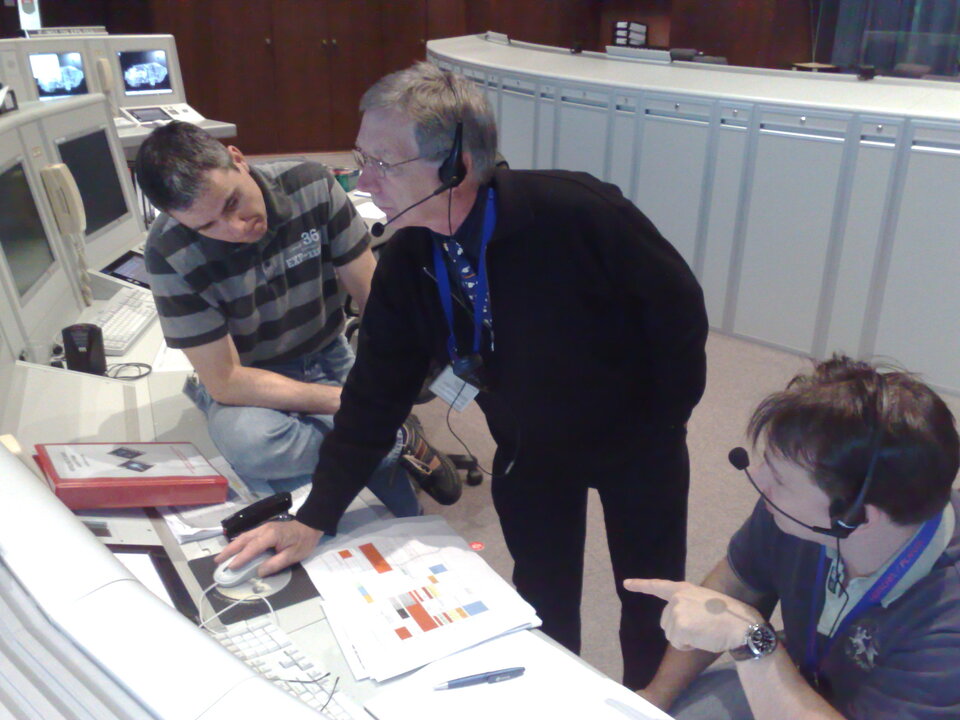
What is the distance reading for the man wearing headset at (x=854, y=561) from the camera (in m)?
0.88

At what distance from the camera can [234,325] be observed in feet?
5.55

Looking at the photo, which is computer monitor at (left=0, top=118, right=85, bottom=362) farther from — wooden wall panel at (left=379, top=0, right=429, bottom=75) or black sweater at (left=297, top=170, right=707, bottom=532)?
wooden wall panel at (left=379, top=0, right=429, bottom=75)

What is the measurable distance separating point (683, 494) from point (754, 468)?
1.46ft

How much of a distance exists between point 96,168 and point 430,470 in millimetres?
1314

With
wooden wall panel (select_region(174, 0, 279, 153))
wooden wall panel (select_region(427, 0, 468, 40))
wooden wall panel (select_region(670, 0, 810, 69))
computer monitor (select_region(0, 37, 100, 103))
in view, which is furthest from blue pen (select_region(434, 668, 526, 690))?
wooden wall panel (select_region(427, 0, 468, 40))

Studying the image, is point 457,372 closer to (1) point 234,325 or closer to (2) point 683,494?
(2) point 683,494

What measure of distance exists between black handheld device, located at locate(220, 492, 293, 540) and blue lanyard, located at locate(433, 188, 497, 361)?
371mm

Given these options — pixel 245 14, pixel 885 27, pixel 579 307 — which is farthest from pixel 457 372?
pixel 245 14

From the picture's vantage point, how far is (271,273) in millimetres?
1687

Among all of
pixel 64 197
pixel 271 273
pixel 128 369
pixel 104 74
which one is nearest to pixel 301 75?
pixel 104 74

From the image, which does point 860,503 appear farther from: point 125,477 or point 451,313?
point 125,477

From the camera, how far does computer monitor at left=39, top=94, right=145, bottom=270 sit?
2088 millimetres

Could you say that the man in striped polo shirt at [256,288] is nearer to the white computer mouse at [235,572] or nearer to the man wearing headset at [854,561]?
the white computer mouse at [235,572]

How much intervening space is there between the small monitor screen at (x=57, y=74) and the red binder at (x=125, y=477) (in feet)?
9.89
